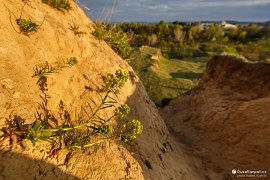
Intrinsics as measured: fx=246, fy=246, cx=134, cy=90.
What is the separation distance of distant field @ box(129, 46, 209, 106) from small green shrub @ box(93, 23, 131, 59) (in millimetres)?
15145

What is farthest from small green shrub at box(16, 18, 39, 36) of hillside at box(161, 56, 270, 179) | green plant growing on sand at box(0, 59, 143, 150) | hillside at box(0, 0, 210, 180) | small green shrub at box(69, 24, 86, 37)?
hillside at box(161, 56, 270, 179)

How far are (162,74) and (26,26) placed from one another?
34360 millimetres

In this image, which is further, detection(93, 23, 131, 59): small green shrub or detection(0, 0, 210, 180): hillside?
detection(93, 23, 131, 59): small green shrub

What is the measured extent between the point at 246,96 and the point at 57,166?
10.1 metres

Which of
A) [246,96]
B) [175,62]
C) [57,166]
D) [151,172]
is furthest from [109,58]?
[175,62]

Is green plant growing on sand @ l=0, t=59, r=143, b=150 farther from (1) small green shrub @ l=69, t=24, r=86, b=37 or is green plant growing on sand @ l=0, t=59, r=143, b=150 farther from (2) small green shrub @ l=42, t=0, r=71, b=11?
(2) small green shrub @ l=42, t=0, r=71, b=11

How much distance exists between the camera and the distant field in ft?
104

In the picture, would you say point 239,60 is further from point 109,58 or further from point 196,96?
point 109,58

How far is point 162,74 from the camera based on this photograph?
38312 mm

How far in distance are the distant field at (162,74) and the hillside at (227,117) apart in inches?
384

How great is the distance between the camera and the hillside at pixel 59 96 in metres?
3.55

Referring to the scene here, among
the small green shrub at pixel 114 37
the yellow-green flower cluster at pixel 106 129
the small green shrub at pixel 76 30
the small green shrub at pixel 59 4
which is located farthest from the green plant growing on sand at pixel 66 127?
the small green shrub at pixel 114 37

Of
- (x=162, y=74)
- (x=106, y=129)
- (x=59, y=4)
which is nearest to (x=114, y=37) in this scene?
(x=59, y=4)

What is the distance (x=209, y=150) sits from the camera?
32.3 ft
